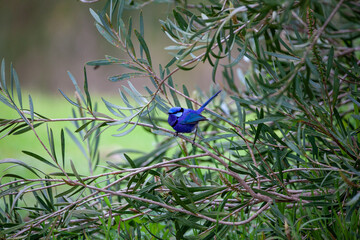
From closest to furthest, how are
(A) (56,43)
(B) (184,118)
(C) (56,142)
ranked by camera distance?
(B) (184,118) → (C) (56,142) → (A) (56,43)

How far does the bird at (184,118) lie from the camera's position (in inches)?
49.6

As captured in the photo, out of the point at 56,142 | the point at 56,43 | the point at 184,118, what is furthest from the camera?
the point at 56,43

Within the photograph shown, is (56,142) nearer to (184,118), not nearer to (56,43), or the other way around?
(56,43)

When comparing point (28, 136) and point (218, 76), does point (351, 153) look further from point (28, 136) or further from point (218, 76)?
point (218, 76)

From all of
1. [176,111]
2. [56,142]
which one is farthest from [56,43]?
[176,111]

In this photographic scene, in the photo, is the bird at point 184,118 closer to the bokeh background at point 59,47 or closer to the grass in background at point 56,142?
the grass in background at point 56,142

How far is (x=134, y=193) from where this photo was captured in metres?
1.10

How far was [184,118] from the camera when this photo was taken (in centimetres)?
126

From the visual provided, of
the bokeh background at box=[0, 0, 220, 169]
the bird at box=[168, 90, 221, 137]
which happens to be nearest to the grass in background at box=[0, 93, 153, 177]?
the bokeh background at box=[0, 0, 220, 169]

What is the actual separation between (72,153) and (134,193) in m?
2.76

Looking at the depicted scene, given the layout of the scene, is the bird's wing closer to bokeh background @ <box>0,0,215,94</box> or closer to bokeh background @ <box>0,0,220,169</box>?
bokeh background @ <box>0,0,220,169</box>

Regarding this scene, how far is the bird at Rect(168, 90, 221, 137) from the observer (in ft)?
4.13

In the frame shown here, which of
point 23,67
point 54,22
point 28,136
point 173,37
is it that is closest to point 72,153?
point 28,136

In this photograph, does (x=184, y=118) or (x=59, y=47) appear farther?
(x=59, y=47)
